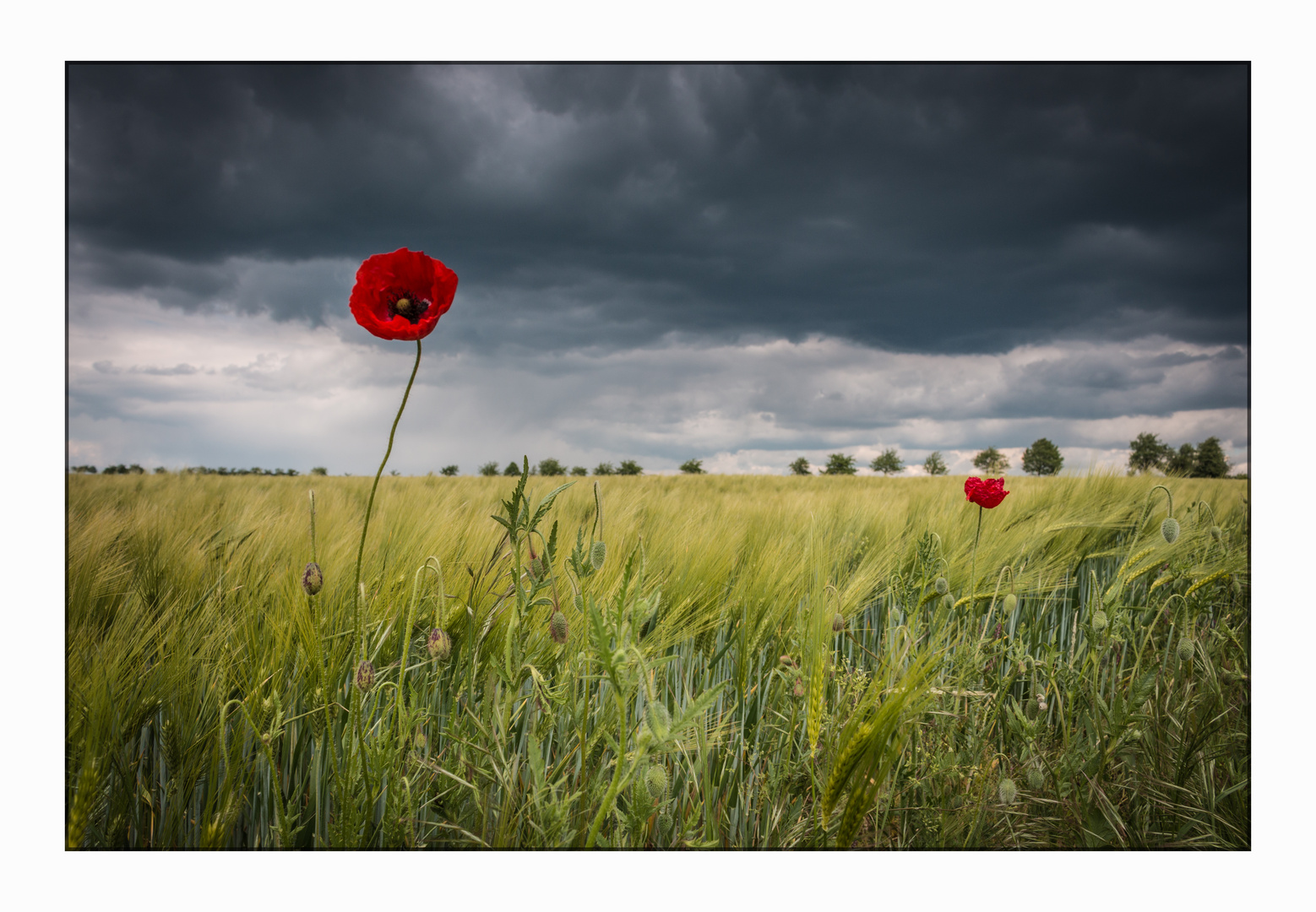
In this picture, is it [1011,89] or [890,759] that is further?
[1011,89]

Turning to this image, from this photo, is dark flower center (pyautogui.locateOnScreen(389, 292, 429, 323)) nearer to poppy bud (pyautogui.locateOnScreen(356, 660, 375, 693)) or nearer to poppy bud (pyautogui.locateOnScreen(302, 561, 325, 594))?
poppy bud (pyautogui.locateOnScreen(302, 561, 325, 594))

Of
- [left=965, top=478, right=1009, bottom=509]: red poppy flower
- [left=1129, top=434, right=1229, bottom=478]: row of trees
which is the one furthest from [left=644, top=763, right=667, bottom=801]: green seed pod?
[left=1129, top=434, right=1229, bottom=478]: row of trees

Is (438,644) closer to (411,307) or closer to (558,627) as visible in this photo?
(558,627)

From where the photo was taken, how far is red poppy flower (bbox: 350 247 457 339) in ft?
2.81

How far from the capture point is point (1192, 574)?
1.51m

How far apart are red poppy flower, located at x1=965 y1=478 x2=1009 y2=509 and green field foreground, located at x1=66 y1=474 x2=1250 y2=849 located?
22 cm

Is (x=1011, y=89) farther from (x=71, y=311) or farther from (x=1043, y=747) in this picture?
(x=71, y=311)

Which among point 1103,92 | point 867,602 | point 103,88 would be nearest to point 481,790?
point 867,602

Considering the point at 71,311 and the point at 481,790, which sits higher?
the point at 71,311

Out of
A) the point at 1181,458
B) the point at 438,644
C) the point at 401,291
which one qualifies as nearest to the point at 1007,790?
the point at 438,644

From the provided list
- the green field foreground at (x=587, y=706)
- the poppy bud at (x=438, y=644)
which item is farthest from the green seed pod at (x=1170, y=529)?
the poppy bud at (x=438, y=644)

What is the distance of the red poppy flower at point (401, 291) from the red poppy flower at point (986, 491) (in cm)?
135

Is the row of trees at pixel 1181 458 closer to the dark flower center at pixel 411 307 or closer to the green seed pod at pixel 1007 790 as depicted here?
the green seed pod at pixel 1007 790

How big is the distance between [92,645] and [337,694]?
0.50 metres
